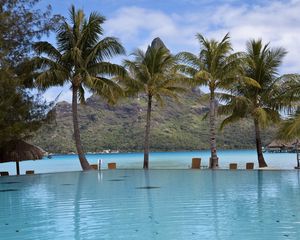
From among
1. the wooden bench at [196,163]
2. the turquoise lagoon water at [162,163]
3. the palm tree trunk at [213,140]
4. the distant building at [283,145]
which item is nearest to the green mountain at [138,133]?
the turquoise lagoon water at [162,163]

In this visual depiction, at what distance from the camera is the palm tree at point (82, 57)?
22.4 metres

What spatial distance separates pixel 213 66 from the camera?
900 inches

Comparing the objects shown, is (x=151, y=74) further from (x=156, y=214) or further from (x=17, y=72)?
(x=156, y=214)

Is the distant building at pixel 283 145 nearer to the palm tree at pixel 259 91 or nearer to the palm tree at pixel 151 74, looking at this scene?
the palm tree at pixel 259 91

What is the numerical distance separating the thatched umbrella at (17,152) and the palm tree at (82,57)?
8.62 ft

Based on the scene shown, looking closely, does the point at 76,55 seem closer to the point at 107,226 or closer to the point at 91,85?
the point at 91,85

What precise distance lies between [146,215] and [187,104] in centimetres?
10300

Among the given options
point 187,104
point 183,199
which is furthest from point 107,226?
point 187,104

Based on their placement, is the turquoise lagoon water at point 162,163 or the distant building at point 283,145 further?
the turquoise lagoon water at point 162,163

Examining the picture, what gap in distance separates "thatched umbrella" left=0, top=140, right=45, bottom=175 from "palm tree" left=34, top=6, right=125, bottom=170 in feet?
8.62

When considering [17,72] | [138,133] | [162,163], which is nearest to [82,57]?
[17,72]

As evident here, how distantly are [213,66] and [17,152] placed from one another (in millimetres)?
11510

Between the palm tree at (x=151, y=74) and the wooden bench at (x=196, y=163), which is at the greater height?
the palm tree at (x=151, y=74)

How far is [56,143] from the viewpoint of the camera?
308 ft
